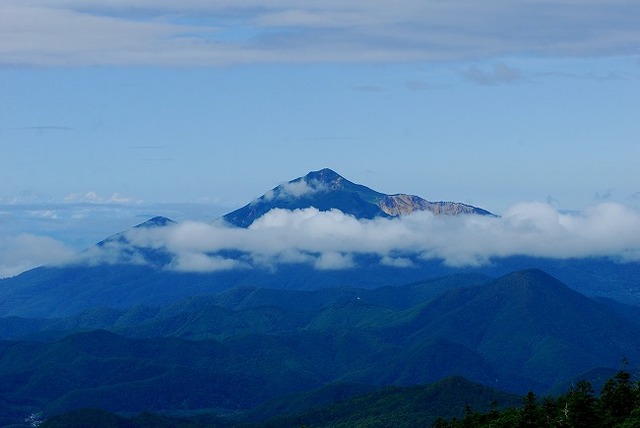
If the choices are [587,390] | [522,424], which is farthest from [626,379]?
[522,424]

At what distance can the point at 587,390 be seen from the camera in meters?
156

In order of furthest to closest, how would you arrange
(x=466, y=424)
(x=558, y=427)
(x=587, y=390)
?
1. (x=466, y=424)
2. (x=587, y=390)
3. (x=558, y=427)

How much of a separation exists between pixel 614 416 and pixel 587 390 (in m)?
7.24

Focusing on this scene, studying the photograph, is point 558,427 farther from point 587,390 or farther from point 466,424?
point 466,424

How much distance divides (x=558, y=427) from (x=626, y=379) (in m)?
19.0

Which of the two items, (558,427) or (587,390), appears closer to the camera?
(558,427)

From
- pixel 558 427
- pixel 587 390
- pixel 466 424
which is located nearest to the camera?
pixel 558 427

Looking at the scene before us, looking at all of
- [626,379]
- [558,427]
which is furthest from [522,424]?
[626,379]

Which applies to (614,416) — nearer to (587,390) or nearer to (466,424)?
(587,390)

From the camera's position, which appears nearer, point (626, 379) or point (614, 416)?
point (614, 416)

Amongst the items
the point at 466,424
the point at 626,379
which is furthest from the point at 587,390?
the point at 466,424

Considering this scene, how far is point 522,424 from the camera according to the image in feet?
493

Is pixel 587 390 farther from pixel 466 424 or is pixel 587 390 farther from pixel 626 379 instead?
pixel 466 424

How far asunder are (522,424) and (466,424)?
20.7m
